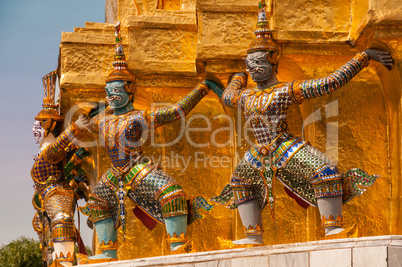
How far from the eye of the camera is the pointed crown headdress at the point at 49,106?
9.25m

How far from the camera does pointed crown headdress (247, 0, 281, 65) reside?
23.6 ft

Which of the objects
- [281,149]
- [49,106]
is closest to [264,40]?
[281,149]

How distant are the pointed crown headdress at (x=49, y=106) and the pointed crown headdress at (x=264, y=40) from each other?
9.34ft

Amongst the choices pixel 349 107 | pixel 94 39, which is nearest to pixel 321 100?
pixel 349 107

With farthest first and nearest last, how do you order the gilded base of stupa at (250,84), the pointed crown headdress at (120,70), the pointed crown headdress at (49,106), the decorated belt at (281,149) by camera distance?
1. the pointed crown headdress at (49,106)
2. the pointed crown headdress at (120,70)
3. the gilded base of stupa at (250,84)
4. the decorated belt at (281,149)

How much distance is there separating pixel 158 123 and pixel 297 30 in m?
1.50

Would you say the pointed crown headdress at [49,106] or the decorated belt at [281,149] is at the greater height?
the pointed crown headdress at [49,106]

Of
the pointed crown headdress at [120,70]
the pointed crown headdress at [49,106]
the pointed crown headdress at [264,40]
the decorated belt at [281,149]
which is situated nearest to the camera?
the decorated belt at [281,149]

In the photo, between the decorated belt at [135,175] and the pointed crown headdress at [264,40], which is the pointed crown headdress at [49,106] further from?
the pointed crown headdress at [264,40]

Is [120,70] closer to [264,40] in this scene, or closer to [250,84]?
[250,84]

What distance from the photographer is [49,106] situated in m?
9.35

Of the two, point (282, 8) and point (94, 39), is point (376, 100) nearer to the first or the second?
point (282, 8)

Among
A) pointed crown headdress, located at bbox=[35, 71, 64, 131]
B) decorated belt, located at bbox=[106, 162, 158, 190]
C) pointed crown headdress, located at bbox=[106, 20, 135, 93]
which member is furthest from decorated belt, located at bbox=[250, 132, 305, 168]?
pointed crown headdress, located at bbox=[35, 71, 64, 131]

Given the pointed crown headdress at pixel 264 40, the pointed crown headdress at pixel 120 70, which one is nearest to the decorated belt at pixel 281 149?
the pointed crown headdress at pixel 264 40
